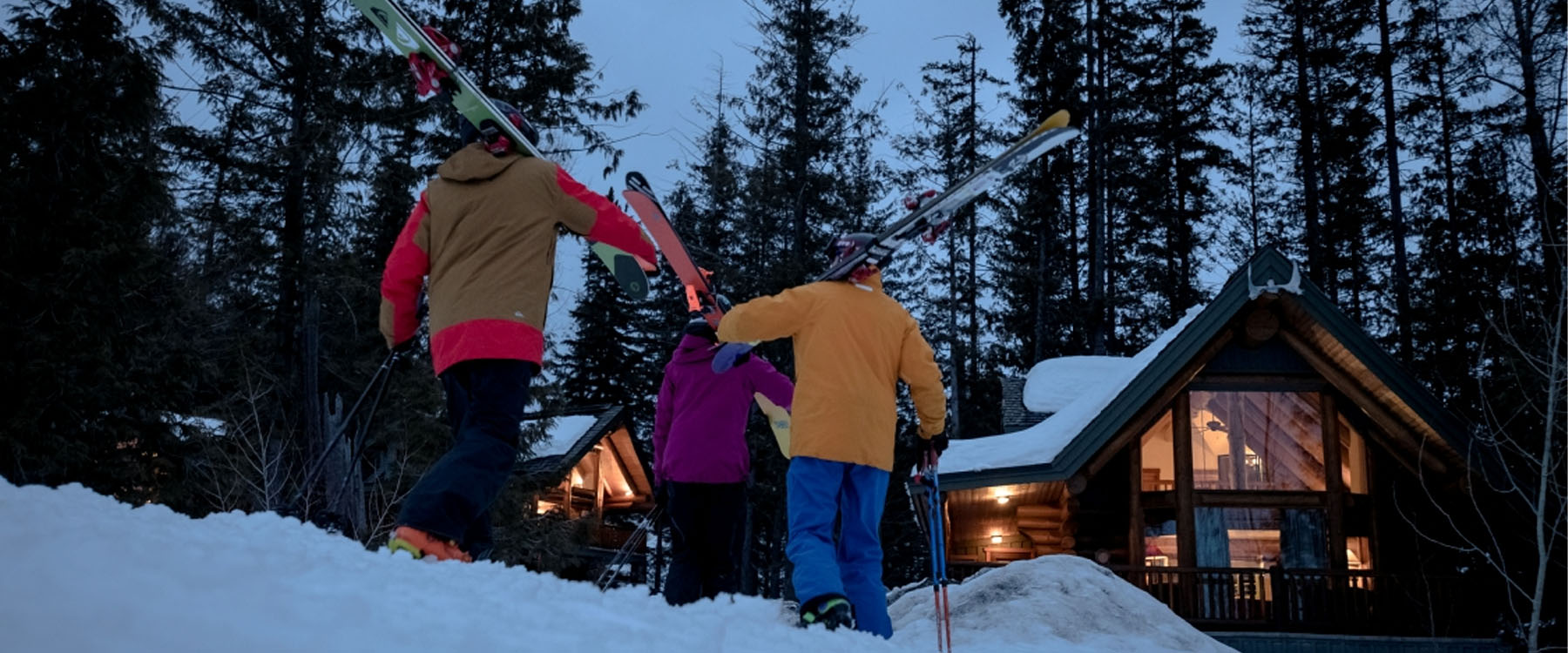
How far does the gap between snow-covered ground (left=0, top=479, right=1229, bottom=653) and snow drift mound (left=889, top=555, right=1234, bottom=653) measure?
242 cm

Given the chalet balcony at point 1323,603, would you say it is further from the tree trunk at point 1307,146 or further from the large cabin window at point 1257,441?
the tree trunk at point 1307,146

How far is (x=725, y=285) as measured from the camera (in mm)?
21828

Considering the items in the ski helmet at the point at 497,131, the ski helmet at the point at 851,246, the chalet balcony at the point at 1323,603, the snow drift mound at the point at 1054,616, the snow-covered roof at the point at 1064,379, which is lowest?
the chalet balcony at the point at 1323,603

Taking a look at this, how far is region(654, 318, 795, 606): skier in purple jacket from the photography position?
5.63 metres

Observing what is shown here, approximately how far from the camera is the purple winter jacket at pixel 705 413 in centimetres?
567

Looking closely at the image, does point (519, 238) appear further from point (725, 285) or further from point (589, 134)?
point (725, 285)

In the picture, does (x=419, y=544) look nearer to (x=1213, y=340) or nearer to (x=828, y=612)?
(x=828, y=612)

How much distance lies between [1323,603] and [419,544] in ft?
38.9

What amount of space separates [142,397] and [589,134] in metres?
7.27

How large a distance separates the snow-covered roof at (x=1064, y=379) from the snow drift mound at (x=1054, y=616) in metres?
9.31

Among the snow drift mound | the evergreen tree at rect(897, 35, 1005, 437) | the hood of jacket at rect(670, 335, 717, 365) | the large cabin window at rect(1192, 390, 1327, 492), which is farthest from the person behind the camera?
the evergreen tree at rect(897, 35, 1005, 437)

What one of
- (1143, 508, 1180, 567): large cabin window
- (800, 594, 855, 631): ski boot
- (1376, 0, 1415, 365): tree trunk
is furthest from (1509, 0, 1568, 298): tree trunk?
(800, 594, 855, 631): ski boot

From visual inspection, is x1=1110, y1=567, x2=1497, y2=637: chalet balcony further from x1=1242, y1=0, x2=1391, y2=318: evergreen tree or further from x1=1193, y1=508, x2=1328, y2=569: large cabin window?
x1=1242, y1=0, x2=1391, y2=318: evergreen tree

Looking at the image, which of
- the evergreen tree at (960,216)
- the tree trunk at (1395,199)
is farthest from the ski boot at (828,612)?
the evergreen tree at (960,216)
